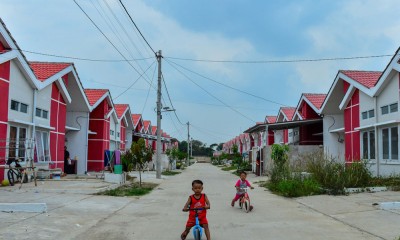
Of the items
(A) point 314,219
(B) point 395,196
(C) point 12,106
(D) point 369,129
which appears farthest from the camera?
(D) point 369,129

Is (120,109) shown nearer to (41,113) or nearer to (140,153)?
(41,113)

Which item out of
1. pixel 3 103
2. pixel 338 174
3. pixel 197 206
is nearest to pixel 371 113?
pixel 338 174

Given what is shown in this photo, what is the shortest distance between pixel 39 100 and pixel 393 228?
17.3 metres

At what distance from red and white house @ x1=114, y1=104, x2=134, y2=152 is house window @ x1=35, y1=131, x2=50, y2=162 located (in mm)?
14007

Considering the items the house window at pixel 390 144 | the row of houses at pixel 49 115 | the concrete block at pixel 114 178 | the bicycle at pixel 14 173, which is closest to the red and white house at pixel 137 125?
the row of houses at pixel 49 115

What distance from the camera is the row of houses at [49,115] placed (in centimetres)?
1691

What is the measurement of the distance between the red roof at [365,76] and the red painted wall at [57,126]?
15600 millimetres

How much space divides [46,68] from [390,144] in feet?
57.2

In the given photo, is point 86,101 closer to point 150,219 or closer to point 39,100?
point 39,100

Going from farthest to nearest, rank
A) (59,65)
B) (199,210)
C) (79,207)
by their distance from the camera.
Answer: (59,65), (79,207), (199,210)

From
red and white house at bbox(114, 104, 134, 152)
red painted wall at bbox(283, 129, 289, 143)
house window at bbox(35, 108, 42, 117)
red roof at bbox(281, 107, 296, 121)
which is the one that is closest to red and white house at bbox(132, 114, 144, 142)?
red and white house at bbox(114, 104, 134, 152)

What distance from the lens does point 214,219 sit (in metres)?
9.99

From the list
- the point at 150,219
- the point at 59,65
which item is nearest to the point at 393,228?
the point at 150,219

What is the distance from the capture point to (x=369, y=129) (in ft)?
65.3
